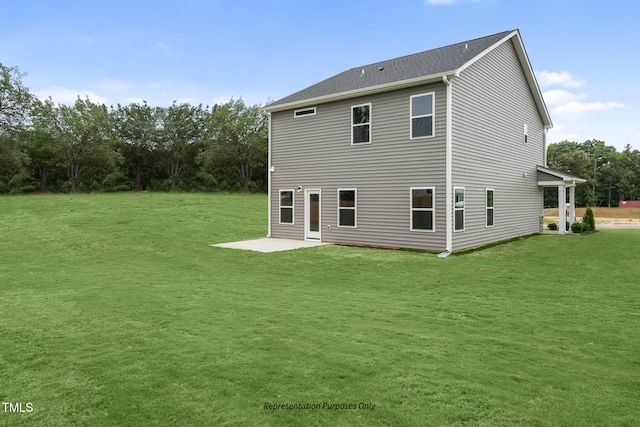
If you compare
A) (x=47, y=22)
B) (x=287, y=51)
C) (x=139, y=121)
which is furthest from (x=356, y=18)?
(x=139, y=121)

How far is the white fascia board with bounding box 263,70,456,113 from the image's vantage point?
42.2 ft

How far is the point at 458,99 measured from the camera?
43.5 ft

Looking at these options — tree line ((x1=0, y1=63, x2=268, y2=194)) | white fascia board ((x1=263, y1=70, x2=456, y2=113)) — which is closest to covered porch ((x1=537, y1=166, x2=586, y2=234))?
white fascia board ((x1=263, y1=70, x2=456, y2=113))

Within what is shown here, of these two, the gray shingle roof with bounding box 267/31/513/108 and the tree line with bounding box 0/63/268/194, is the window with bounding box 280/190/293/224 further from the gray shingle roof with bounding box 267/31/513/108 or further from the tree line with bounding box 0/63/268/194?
the tree line with bounding box 0/63/268/194

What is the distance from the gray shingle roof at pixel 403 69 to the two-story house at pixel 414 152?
0.08 meters

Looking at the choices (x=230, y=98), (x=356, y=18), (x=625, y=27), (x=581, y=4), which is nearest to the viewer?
(x=581, y=4)

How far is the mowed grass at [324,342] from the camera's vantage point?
3.18 meters

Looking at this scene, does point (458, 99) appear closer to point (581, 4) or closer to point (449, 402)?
point (581, 4)

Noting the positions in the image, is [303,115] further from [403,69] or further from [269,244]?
[269,244]

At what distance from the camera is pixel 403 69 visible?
49.3 feet

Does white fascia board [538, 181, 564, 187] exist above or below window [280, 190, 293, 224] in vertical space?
above

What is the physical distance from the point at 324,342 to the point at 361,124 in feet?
37.0

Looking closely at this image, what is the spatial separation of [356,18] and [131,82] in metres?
30.0

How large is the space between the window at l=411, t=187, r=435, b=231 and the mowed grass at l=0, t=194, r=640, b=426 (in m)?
2.17
